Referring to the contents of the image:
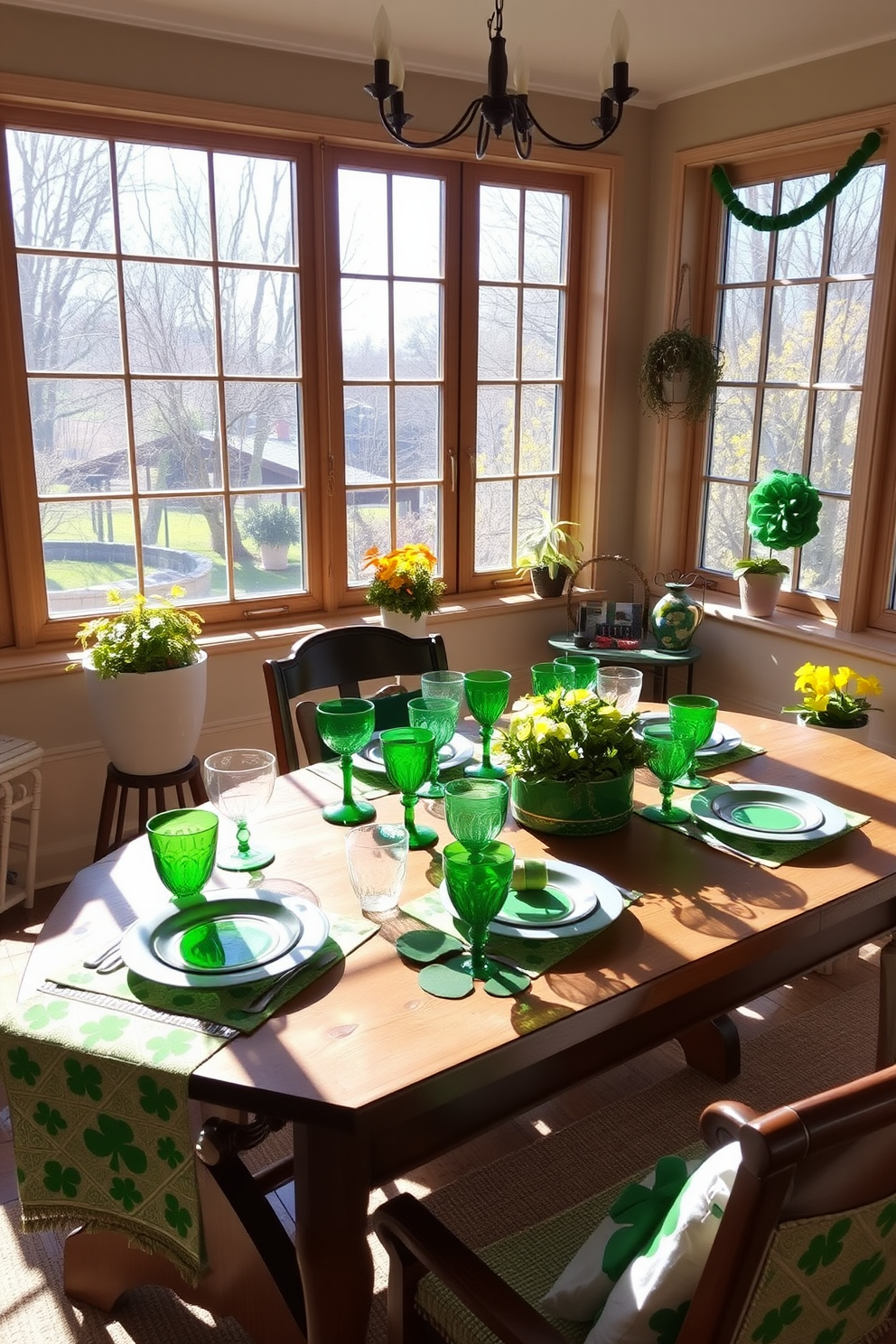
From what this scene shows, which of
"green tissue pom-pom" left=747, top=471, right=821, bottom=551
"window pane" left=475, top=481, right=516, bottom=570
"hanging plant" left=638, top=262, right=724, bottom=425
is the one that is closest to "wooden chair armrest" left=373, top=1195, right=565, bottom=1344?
"green tissue pom-pom" left=747, top=471, right=821, bottom=551

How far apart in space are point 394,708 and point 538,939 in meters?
0.93

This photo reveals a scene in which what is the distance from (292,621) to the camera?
3658 mm

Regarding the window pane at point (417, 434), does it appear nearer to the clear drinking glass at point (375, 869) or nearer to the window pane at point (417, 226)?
the window pane at point (417, 226)

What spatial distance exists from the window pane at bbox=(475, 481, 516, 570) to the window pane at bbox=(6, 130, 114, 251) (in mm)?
1577

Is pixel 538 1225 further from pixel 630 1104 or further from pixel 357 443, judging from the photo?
pixel 357 443

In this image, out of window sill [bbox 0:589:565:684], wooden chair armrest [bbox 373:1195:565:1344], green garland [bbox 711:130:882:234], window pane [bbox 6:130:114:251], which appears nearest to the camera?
wooden chair armrest [bbox 373:1195:565:1344]

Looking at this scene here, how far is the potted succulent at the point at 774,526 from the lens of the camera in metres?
3.53

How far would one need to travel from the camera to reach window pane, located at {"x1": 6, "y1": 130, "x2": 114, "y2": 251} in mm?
2994

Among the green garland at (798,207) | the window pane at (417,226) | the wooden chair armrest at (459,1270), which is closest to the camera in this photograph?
the wooden chair armrest at (459,1270)

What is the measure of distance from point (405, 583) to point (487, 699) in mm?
1517

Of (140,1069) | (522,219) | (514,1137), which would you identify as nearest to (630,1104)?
(514,1137)

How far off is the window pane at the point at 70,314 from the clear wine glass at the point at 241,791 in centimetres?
195

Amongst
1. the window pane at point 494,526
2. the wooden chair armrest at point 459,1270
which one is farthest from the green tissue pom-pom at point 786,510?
the wooden chair armrest at point 459,1270

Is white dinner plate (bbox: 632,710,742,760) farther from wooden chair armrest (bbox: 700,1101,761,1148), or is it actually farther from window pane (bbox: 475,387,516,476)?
window pane (bbox: 475,387,516,476)
